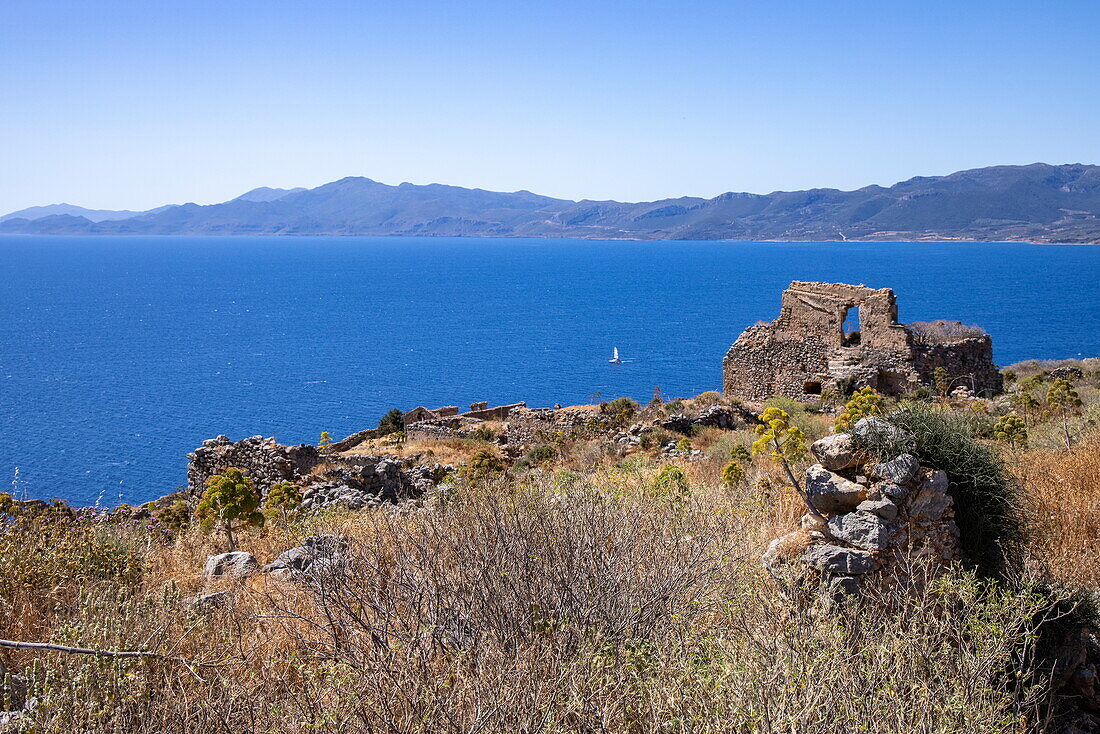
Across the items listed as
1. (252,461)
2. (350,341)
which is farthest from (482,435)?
(350,341)

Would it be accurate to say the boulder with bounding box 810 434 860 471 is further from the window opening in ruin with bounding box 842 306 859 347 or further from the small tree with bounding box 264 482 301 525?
the window opening in ruin with bounding box 842 306 859 347

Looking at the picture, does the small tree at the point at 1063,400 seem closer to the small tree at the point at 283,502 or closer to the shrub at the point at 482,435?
the small tree at the point at 283,502

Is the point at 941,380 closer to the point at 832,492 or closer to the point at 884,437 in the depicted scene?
the point at 884,437

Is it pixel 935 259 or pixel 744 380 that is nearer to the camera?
pixel 744 380

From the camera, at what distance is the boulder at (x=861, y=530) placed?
5168 millimetres

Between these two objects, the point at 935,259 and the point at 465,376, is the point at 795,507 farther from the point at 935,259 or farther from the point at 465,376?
the point at 935,259

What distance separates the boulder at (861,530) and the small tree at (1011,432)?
6.44 metres

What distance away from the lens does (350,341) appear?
78.1 metres

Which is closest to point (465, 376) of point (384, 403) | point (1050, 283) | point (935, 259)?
point (384, 403)

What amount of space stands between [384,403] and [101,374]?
24.9 metres

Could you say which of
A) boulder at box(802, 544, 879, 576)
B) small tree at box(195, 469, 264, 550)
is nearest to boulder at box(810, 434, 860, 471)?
boulder at box(802, 544, 879, 576)

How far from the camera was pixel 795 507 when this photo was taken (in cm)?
727

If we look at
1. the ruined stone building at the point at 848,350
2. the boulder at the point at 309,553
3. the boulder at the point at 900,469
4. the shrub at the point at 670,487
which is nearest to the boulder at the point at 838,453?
the boulder at the point at 900,469

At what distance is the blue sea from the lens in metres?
43.2
